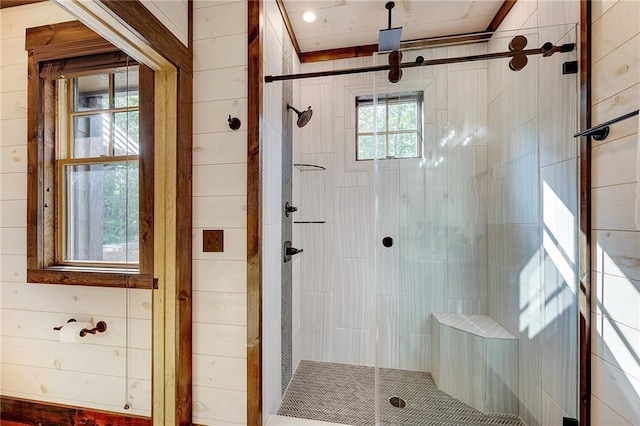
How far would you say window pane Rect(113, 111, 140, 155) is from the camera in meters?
1.45

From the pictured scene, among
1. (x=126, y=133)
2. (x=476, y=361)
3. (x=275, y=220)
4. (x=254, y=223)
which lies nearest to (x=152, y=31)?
(x=126, y=133)

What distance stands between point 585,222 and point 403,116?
3.53 ft

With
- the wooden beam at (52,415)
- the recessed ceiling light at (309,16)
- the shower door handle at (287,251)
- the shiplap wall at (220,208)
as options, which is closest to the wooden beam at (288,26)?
the recessed ceiling light at (309,16)

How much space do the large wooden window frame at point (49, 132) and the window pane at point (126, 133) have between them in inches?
12.1

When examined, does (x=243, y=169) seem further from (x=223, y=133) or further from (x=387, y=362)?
(x=387, y=362)

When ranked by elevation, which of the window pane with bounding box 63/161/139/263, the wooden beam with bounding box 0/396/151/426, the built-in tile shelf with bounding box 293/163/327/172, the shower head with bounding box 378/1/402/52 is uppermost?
the shower head with bounding box 378/1/402/52

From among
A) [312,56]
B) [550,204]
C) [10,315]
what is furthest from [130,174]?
[550,204]

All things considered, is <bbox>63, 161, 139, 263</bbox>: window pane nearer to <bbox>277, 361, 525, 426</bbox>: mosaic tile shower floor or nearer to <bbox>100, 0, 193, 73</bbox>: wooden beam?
<bbox>100, 0, 193, 73</bbox>: wooden beam

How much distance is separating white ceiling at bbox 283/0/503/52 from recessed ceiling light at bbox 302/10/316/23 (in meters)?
0.03

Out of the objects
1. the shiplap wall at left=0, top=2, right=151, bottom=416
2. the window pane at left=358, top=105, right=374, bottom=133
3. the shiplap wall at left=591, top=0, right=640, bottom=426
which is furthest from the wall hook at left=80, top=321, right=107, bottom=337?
the shiplap wall at left=591, top=0, right=640, bottom=426

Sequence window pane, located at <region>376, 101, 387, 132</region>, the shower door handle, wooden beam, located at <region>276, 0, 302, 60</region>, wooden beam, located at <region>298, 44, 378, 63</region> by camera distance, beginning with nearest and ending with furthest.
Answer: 1. window pane, located at <region>376, 101, 387, 132</region>
2. wooden beam, located at <region>276, 0, 302, 60</region>
3. the shower door handle
4. wooden beam, located at <region>298, 44, 378, 63</region>

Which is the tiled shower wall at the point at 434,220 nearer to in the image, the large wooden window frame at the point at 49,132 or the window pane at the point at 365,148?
the window pane at the point at 365,148

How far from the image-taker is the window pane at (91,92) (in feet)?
5.02

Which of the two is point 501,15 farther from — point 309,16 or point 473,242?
point 473,242
